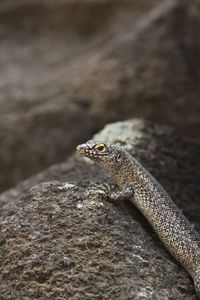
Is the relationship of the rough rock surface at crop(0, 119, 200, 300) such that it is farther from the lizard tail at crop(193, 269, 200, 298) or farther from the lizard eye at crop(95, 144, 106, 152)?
the lizard eye at crop(95, 144, 106, 152)

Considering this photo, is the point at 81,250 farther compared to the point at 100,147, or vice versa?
the point at 100,147

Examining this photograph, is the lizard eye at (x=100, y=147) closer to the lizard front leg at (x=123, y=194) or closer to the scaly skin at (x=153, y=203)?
the scaly skin at (x=153, y=203)

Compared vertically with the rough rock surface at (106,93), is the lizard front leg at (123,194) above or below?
below

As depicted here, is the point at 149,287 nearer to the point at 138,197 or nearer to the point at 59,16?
the point at 138,197

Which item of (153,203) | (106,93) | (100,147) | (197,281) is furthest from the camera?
(106,93)

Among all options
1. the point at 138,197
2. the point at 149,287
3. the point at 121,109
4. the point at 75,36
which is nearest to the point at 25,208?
the point at 138,197

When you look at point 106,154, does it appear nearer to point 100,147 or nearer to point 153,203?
point 100,147

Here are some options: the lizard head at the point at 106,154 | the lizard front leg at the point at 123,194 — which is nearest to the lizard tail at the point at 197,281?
the lizard front leg at the point at 123,194

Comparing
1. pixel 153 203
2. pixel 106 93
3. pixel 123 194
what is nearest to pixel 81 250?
pixel 123 194
